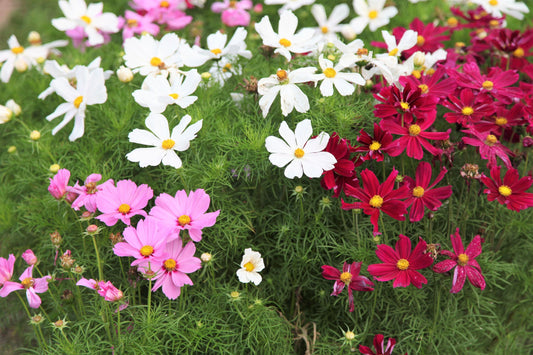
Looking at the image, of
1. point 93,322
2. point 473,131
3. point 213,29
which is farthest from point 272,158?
point 213,29

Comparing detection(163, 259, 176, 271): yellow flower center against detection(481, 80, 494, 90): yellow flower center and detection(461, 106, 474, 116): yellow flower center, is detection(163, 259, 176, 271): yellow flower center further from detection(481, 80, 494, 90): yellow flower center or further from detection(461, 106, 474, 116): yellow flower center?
detection(481, 80, 494, 90): yellow flower center

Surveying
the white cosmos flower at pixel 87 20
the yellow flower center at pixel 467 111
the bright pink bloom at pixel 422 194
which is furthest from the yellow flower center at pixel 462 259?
the white cosmos flower at pixel 87 20

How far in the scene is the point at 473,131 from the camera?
1.23m

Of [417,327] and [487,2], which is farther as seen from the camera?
[487,2]

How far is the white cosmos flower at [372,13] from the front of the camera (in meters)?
1.95

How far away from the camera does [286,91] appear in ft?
3.90

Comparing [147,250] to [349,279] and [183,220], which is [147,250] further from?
[349,279]

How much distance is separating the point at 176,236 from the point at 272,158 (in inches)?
10.0

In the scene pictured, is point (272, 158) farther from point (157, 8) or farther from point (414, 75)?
point (157, 8)

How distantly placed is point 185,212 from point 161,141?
172 millimetres

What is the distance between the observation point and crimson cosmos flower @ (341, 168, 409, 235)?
1.09m

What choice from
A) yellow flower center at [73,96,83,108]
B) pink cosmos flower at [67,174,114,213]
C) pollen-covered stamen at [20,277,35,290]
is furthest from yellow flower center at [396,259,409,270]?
yellow flower center at [73,96,83,108]

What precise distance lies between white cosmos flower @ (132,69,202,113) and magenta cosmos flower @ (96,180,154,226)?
192 mm

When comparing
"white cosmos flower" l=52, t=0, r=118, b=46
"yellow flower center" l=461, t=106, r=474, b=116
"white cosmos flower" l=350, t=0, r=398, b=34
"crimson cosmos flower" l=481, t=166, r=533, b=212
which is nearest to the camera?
"crimson cosmos flower" l=481, t=166, r=533, b=212
